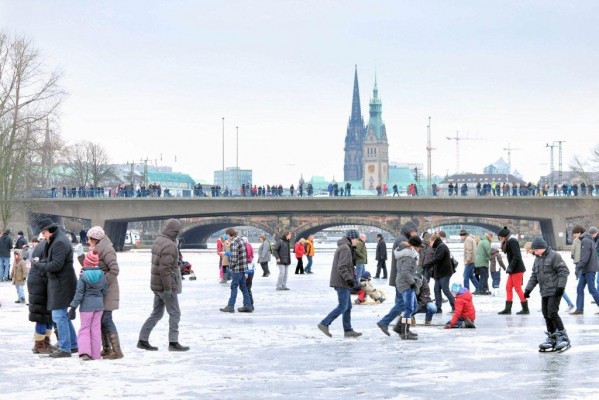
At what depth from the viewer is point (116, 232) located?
301 feet

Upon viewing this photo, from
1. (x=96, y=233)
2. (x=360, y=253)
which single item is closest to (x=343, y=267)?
(x=96, y=233)

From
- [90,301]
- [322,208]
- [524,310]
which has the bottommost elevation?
[524,310]

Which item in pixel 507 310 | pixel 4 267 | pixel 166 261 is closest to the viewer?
pixel 166 261

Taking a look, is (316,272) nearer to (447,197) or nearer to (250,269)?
(250,269)

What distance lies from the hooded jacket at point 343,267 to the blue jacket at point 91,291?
3.78 metres

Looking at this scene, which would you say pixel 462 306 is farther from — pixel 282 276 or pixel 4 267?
pixel 4 267

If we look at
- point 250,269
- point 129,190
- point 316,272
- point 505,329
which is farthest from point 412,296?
point 129,190

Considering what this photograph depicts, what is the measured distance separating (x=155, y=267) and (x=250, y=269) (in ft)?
21.1

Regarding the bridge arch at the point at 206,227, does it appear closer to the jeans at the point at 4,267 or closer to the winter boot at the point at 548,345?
the jeans at the point at 4,267

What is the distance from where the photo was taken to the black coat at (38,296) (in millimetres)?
14484

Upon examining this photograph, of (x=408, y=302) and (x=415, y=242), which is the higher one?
(x=415, y=242)

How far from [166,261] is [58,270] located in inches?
58.0

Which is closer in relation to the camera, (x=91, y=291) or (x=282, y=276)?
(x=91, y=291)

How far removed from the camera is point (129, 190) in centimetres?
8700
